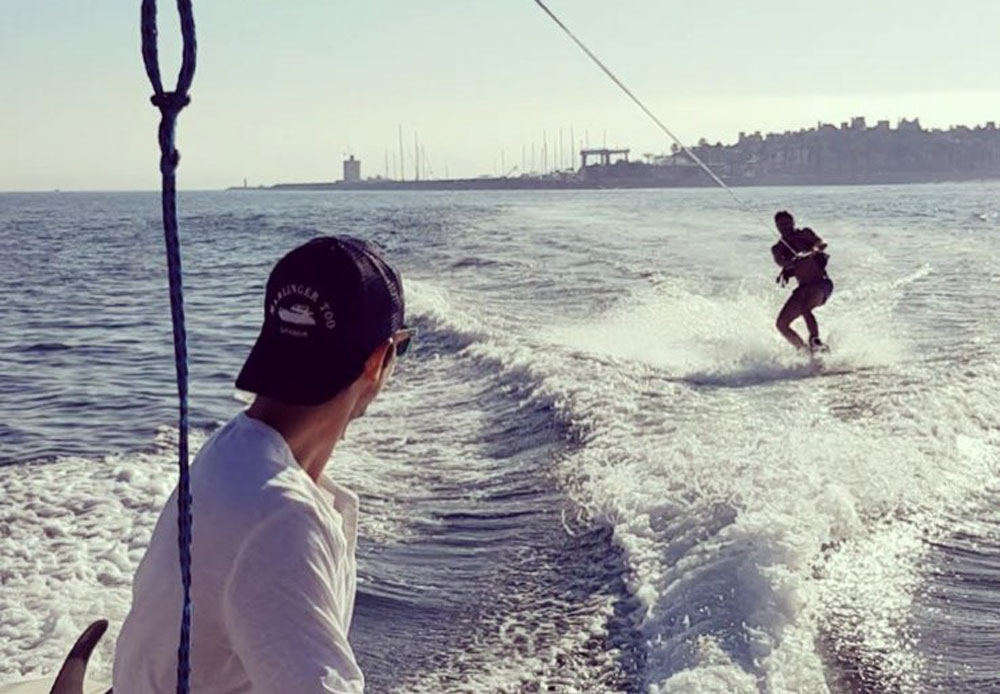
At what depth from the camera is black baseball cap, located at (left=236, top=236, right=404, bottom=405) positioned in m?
1.99

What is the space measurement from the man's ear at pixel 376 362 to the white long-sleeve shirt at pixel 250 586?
19 centimetres

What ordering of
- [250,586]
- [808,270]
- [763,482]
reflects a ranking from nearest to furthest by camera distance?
[250,586]
[763,482]
[808,270]

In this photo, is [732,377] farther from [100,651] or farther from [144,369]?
[100,651]

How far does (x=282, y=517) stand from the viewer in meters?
1.81

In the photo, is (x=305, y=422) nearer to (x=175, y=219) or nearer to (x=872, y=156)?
(x=175, y=219)

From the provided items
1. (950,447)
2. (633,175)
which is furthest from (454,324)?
(633,175)

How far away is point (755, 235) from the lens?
35531 mm

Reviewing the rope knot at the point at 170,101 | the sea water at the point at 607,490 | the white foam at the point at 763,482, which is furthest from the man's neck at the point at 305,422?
the white foam at the point at 763,482

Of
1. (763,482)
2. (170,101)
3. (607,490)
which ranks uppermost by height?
(170,101)

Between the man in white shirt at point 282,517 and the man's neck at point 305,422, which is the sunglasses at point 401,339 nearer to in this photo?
the man in white shirt at point 282,517

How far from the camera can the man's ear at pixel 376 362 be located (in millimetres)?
2068

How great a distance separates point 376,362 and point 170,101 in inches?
21.1

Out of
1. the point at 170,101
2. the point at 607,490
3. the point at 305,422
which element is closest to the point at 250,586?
the point at 305,422

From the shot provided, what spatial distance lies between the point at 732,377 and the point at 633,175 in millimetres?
124962
